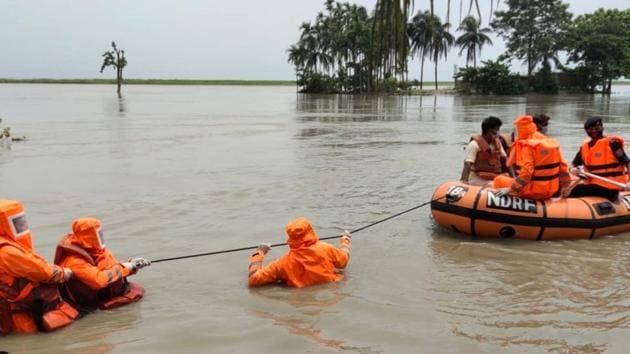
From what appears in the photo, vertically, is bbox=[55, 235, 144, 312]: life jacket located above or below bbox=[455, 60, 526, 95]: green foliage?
below

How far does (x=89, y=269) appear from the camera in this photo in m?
4.76

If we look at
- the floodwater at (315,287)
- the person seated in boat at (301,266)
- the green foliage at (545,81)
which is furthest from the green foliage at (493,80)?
the person seated in boat at (301,266)

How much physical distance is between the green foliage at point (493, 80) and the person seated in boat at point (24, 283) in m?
59.6

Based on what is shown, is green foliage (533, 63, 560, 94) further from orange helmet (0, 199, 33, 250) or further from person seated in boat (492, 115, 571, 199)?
orange helmet (0, 199, 33, 250)

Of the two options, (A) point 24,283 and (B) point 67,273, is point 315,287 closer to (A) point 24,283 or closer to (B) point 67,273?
(B) point 67,273

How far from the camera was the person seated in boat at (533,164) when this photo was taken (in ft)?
22.6

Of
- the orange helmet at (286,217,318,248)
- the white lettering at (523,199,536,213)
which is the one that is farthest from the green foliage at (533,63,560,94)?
the orange helmet at (286,217,318,248)

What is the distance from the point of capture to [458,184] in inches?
292

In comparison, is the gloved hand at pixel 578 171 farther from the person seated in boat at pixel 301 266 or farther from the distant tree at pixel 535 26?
the distant tree at pixel 535 26

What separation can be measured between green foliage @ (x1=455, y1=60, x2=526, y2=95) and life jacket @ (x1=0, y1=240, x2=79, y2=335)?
59.6 metres

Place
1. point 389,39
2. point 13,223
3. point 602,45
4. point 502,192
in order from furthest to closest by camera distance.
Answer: point 602,45
point 502,192
point 13,223
point 389,39

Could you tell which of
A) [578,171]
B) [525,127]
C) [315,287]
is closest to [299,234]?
[315,287]

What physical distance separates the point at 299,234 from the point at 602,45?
57805 mm

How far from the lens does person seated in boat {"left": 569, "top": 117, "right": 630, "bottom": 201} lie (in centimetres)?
713
